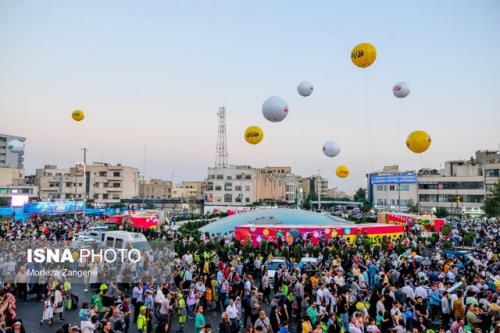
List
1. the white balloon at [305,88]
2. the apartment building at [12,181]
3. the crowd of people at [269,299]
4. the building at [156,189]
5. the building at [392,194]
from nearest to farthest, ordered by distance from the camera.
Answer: the crowd of people at [269,299]
the white balloon at [305,88]
the building at [392,194]
the apartment building at [12,181]
the building at [156,189]

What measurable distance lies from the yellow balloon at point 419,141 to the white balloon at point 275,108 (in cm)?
802

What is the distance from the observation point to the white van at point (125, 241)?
22.6 m

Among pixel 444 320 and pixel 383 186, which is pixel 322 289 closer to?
pixel 444 320

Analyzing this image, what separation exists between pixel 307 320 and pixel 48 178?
115392 mm

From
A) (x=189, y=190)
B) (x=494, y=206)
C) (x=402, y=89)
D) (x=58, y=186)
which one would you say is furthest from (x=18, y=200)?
(x=189, y=190)

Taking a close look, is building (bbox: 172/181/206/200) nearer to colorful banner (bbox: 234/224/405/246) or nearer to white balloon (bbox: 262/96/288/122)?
colorful banner (bbox: 234/224/405/246)

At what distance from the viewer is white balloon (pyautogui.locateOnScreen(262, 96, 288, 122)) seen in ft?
84.3

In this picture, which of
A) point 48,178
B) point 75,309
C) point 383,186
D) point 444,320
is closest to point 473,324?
point 444,320

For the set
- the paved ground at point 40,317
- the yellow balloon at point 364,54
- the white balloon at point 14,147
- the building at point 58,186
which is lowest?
the paved ground at point 40,317

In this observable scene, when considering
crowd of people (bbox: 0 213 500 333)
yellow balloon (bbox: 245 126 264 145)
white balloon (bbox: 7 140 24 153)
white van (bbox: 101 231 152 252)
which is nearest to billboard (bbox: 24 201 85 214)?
white balloon (bbox: 7 140 24 153)

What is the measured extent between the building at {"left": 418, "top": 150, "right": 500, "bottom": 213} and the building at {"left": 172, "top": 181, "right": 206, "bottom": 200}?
9643cm

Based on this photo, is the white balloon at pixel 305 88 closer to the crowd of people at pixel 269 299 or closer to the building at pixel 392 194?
the crowd of people at pixel 269 299

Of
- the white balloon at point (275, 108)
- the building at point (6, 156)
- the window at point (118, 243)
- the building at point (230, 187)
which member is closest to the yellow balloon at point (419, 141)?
the white balloon at point (275, 108)

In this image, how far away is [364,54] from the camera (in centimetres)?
2377
